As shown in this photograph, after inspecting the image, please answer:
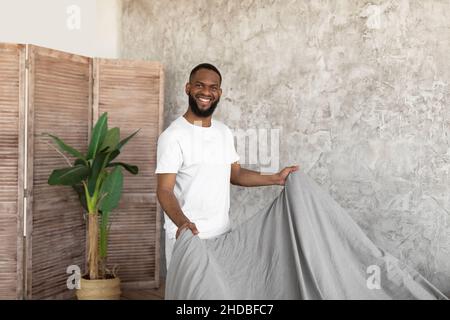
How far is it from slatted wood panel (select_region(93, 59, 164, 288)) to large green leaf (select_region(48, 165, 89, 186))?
591mm

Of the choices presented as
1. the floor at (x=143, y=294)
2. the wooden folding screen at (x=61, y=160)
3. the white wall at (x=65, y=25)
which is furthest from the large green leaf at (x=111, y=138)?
the floor at (x=143, y=294)

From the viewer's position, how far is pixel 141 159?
445 centimetres

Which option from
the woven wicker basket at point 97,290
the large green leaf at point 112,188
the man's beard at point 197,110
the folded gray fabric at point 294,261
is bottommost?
the woven wicker basket at point 97,290

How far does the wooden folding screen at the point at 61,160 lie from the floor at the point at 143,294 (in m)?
0.06

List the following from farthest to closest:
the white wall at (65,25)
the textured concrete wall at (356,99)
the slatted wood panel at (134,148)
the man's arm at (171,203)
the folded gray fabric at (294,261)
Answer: the slatted wood panel at (134,148) < the white wall at (65,25) < the textured concrete wall at (356,99) < the man's arm at (171,203) < the folded gray fabric at (294,261)

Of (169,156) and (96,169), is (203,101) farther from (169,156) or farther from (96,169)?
(96,169)

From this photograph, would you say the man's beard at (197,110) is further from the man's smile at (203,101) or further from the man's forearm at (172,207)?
the man's forearm at (172,207)

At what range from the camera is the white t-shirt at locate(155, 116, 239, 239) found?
8.75 feet

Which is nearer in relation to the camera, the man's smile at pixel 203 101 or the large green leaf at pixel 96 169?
the man's smile at pixel 203 101

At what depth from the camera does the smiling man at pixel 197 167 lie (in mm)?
2646

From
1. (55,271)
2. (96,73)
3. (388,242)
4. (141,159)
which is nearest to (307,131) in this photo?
(388,242)

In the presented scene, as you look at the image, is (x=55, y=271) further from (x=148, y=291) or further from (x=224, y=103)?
(x=224, y=103)

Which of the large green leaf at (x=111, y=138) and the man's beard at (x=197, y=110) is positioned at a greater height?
the man's beard at (x=197, y=110)

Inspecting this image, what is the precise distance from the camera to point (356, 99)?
380 cm
